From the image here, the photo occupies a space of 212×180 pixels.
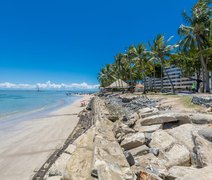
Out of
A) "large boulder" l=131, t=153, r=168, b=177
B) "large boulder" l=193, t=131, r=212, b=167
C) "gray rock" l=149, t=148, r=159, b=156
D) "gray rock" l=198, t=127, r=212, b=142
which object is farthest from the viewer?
"gray rock" l=149, t=148, r=159, b=156

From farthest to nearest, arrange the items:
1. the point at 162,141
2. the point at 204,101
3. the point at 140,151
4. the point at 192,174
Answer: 1. the point at 204,101
2. the point at 162,141
3. the point at 140,151
4. the point at 192,174

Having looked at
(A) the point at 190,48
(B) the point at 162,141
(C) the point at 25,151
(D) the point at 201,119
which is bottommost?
(C) the point at 25,151

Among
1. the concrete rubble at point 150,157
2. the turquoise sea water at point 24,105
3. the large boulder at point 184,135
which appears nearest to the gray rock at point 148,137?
the concrete rubble at point 150,157

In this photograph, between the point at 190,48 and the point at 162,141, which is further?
the point at 190,48

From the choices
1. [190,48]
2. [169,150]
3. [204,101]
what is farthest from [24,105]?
[169,150]

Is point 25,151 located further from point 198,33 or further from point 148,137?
point 198,33

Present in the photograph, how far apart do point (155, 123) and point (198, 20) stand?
29231mm

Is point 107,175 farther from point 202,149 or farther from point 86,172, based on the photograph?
point 202,149

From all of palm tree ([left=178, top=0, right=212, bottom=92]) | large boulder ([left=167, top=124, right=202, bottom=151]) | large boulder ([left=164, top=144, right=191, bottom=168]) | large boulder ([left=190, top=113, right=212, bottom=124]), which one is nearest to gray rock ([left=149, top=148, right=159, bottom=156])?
large boulder ([left=164, top=144, right=191, bottom=168])

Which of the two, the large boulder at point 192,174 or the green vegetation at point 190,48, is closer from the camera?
the large boulder at point 192,174

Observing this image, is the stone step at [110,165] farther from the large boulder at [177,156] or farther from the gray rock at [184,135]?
the gray rock at [184,135]

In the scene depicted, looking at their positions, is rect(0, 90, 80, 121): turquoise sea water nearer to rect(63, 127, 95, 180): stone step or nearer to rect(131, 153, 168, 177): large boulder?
rect(63, 127, 95, 180): stone step

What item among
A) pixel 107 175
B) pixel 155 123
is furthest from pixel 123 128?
pixel 107 175

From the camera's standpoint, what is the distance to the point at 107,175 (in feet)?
11.3
